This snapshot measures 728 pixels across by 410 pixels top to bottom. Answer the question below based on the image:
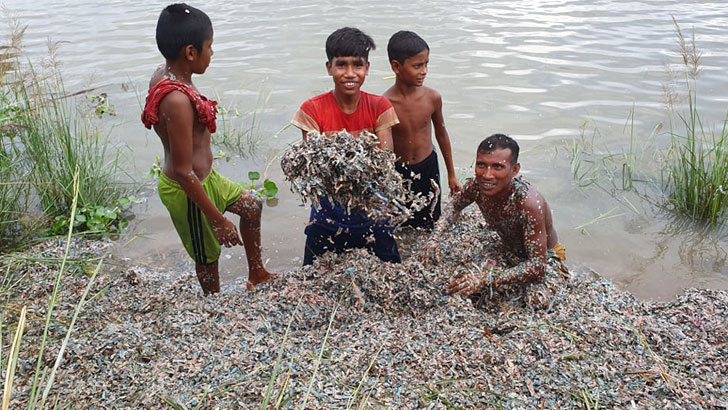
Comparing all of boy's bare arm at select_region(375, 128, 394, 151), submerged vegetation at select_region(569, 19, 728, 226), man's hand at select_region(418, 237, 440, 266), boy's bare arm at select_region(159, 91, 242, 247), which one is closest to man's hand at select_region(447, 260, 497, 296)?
man's hand at select_region(418, 237, 440, 266)

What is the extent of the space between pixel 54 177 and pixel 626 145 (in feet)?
16.7

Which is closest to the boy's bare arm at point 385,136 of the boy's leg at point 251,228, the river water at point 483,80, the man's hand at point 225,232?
the boy's leg at point 251,228

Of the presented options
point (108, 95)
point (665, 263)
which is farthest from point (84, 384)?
point (108, 95)

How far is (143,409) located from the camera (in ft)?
6.89

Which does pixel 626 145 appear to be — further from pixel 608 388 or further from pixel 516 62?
pixel 608 388

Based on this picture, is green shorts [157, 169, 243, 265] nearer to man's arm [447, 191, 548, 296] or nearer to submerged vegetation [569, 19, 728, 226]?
man's arm [447, 191, 548, 296]

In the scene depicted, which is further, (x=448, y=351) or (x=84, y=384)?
(x=448, y=351)

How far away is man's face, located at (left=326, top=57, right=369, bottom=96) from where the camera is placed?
10.5ft

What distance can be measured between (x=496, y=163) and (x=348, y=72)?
1006 mm

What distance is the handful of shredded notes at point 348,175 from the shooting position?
2.70 meters

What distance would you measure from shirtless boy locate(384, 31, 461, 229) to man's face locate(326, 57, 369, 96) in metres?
0.36

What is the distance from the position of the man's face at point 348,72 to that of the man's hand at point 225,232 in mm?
1021

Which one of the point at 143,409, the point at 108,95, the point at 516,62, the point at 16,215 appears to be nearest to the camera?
the point at 143,409

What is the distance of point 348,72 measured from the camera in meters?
3.19
